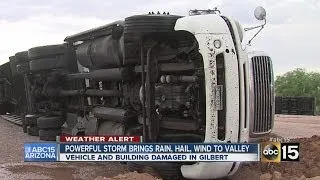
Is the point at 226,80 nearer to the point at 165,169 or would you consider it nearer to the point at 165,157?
the point at 165,157

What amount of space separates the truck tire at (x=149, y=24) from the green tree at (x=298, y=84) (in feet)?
159

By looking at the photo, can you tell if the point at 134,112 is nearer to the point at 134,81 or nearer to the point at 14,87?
the point at 134,81

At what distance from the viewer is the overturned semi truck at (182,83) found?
5281 millimetres

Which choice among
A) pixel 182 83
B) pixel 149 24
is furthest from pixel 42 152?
pixel 149 24

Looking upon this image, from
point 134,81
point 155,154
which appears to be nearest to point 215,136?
point 155,154

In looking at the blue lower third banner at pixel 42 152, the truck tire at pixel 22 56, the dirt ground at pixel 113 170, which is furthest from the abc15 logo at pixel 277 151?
the truck tire at pixel 22 56

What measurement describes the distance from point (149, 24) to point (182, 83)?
0.75 metres

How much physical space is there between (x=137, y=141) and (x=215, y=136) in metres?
1.19

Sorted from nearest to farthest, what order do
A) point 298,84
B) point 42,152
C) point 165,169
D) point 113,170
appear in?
1. point 165,169
2. point 42,152
3. point 113,170
4. point 298,84

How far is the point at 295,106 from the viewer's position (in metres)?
24.5

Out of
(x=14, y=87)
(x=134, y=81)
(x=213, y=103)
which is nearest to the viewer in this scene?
(x=213, y=103)

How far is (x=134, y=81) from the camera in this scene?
21.2 ft
